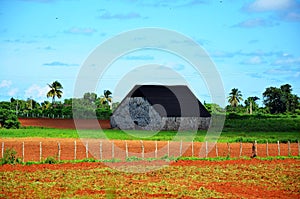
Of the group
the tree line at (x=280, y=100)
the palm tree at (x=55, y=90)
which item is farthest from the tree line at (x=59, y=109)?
the tree line at (x=280, y=100)

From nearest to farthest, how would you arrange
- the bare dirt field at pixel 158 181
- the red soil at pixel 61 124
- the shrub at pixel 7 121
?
the bare dirt field at pixel 158 181
the shrub at pixel 7 121
the red soil at pixel 61 124

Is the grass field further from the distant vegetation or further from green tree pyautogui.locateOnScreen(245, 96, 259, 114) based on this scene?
green tree pyautogui.locateOnScreen(245, 96, 259, 114)

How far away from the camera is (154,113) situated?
70688 mm

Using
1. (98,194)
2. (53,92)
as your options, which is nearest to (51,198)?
(98,194)

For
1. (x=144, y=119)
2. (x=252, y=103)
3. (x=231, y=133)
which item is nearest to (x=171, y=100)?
(x=144, y=119)

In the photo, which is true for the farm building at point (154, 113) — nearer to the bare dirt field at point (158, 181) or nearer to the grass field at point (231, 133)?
the grass field at point (231, 133)

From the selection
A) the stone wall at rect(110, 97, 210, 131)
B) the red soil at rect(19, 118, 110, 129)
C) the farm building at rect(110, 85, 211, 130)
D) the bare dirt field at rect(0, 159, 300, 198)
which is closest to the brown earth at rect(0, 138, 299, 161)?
the bare dirt field at rect(0, 159, 300, 198)

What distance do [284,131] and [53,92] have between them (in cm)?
7273

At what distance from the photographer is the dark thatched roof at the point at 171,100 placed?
71875 millimetres

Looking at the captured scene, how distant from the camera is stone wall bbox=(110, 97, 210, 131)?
70.6 meters

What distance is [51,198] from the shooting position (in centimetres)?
2158

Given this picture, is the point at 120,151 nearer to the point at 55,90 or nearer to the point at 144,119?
the point at 144,119

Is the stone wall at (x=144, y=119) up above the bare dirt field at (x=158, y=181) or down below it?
above

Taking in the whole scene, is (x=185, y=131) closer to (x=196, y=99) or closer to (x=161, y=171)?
(x=196, y=99)
